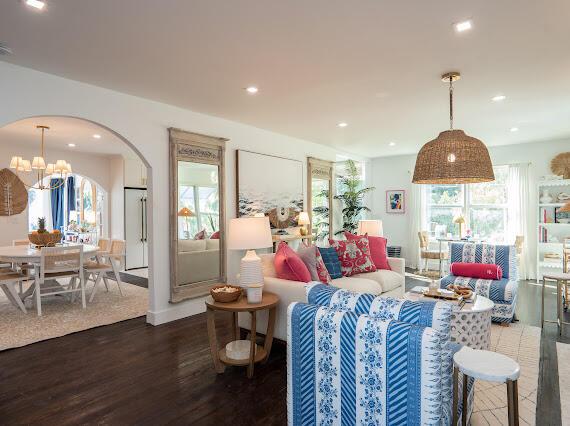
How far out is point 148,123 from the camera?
4141mm

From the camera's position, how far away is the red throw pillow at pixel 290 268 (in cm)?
338

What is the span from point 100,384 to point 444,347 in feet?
8.44

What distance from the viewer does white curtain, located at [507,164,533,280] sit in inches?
267

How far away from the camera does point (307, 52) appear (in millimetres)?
2875

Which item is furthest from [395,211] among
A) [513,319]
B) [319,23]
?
[319,23]

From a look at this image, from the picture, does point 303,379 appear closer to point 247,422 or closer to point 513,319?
point 247,422

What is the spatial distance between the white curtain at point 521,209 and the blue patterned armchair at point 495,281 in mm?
2817

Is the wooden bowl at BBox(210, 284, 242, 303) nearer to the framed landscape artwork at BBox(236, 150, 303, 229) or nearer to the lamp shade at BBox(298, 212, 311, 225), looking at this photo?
the framed landscape artwork at BBox(236, 150, 303, 229)

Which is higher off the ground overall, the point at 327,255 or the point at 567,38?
the point at 567,38

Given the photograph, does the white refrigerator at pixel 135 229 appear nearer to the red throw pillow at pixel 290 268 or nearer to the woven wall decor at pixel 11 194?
the woven wall decor at pixel 11 194

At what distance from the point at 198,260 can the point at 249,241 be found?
193 cm

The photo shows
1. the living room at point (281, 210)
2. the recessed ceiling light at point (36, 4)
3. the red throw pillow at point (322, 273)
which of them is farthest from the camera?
the red throw pillow at point (322, 273)

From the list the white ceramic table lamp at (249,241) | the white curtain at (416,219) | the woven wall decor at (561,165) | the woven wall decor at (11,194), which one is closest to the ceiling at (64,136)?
the woven wall decor at (11,194)

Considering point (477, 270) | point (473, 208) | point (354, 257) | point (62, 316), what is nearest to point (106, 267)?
point (62, 316)
